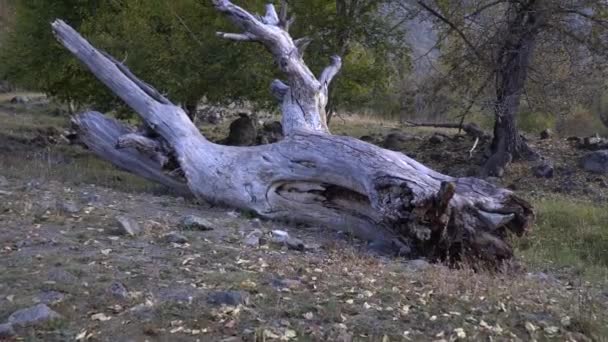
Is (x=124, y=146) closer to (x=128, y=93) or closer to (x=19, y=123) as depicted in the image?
(x=128, y=93)

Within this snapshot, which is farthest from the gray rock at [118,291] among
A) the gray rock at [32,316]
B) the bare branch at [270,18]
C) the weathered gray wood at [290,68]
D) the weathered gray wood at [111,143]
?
the bare branch at [270,18]

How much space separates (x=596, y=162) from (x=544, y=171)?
3.10 ft

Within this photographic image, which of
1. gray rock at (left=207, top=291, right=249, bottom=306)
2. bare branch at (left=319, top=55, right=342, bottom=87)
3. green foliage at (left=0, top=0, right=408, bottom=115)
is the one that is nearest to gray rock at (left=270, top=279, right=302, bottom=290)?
gray rock at (left=207, top=291, right=249, bottom=306)

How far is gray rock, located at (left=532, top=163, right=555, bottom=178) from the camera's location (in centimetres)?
1255

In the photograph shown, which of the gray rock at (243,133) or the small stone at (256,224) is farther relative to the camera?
the gray rock at (243,133)

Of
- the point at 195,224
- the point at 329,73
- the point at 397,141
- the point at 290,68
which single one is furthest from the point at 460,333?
the point at 397,141

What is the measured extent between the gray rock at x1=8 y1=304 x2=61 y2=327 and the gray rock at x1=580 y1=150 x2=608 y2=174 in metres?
10.4

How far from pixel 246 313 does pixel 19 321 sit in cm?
127

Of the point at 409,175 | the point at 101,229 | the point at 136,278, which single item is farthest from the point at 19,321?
the point at 409,175

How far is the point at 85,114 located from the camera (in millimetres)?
10562

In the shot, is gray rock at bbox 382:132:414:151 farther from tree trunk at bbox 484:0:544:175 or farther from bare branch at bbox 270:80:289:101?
bare branch at bbox 270:80:289:101

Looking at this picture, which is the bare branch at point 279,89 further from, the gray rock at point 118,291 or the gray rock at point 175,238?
the gray rock at point 118,291

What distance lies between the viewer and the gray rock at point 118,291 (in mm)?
4758

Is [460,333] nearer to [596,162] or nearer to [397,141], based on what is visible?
[596,162]
